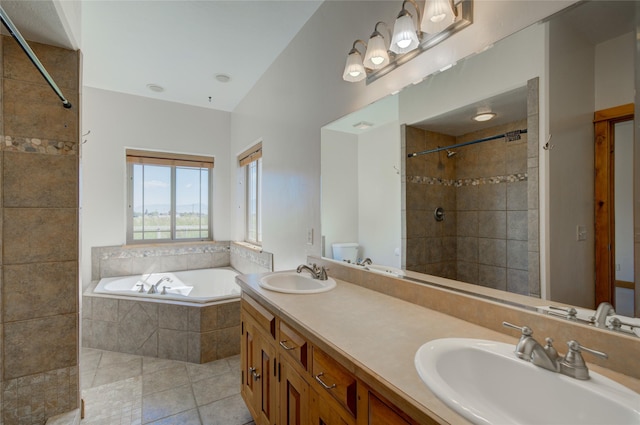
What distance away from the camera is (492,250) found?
3.71 ft

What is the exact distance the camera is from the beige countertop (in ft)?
2.29

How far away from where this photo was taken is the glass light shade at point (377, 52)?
1.50 metres

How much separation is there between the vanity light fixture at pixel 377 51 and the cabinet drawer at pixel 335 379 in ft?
4.59

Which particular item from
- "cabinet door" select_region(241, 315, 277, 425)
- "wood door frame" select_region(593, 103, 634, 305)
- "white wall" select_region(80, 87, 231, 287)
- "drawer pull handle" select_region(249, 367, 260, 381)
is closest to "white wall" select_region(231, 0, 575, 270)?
"wood door frame" select_region(593, 103, 634, 305)

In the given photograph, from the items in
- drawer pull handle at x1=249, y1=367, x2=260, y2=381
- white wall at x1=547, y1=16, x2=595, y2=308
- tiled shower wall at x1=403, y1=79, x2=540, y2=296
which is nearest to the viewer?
white wall at x1=547, y1=16, x2=595, y2=308

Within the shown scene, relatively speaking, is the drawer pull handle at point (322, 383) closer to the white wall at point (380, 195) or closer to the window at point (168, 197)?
the white wall at point (380, 195)

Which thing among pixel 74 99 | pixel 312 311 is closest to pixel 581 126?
pixel 312 311

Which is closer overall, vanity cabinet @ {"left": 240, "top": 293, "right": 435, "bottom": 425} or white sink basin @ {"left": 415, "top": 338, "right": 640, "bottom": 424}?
white sink basin @ {"left": 415, "top": 338, "right": 640, "bottom": 424}

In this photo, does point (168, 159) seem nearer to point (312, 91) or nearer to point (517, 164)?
point (312, 91)

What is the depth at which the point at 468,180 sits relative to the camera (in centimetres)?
120

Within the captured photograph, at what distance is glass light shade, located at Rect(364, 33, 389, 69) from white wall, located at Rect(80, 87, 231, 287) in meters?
3.24

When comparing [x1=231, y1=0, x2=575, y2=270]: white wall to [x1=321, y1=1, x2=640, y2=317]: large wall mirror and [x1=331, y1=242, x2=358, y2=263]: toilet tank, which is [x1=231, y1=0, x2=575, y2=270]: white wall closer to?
[x1=321, y1=1, x2=640, y2=317]: large wall mirror

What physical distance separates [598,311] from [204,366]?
268 cm

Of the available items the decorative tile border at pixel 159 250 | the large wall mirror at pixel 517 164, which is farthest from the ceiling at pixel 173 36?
the decorative tile border at pixel 159 250
